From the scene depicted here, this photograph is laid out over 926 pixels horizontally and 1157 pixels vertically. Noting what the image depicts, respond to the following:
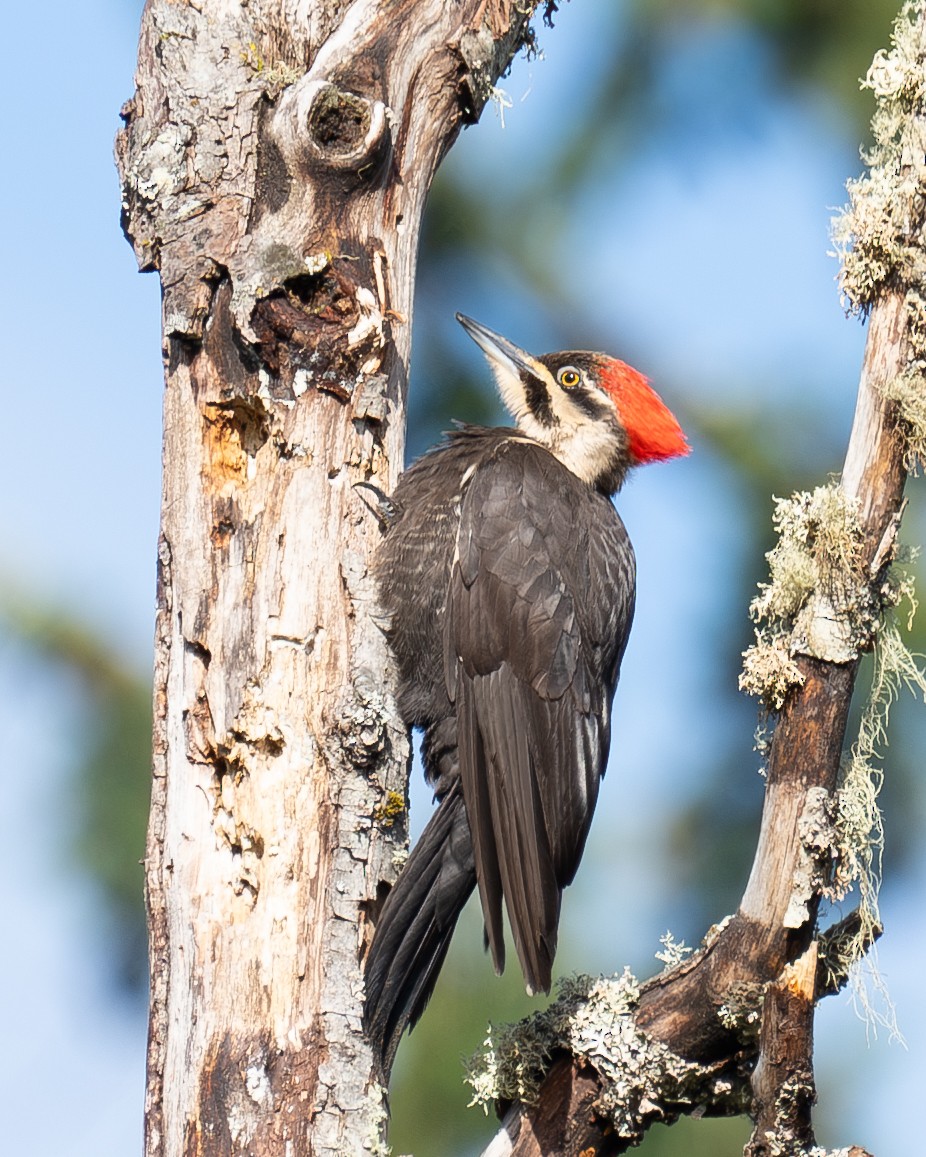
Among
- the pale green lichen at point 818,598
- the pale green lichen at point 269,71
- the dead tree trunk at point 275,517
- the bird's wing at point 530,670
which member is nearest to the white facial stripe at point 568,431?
the bird's wing at point 530,670

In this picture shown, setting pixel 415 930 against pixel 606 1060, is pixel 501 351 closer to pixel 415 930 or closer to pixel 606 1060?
pixel 415 930

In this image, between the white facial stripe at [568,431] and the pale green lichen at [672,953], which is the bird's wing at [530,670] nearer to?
the pale green lichen at [672,953]

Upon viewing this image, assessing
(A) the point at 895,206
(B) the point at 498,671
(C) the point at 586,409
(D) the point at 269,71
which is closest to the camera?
(A) the point at 895,206

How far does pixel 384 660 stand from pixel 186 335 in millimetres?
781

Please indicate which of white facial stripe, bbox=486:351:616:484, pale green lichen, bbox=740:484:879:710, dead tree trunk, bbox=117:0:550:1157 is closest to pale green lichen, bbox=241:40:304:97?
dead tree trunk, bbox=117:0:550:1157

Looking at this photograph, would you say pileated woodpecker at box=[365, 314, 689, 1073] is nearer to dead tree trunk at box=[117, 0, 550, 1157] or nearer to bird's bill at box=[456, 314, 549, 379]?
bird's bill at box=[456, 314, 549, 379]

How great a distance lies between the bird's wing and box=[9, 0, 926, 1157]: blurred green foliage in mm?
374

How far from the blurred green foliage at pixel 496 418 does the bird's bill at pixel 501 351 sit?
0.16m

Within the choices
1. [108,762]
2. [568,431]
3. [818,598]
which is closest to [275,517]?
[108,762]

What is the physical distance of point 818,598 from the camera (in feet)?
8.61

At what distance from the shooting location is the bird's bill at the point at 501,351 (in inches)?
150

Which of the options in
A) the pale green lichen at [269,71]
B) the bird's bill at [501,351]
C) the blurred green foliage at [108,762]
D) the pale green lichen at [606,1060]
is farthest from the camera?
the bird's bill at [501,351]

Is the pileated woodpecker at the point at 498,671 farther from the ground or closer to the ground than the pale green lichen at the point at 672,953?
farther from the ground

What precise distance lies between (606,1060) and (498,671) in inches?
37.5
